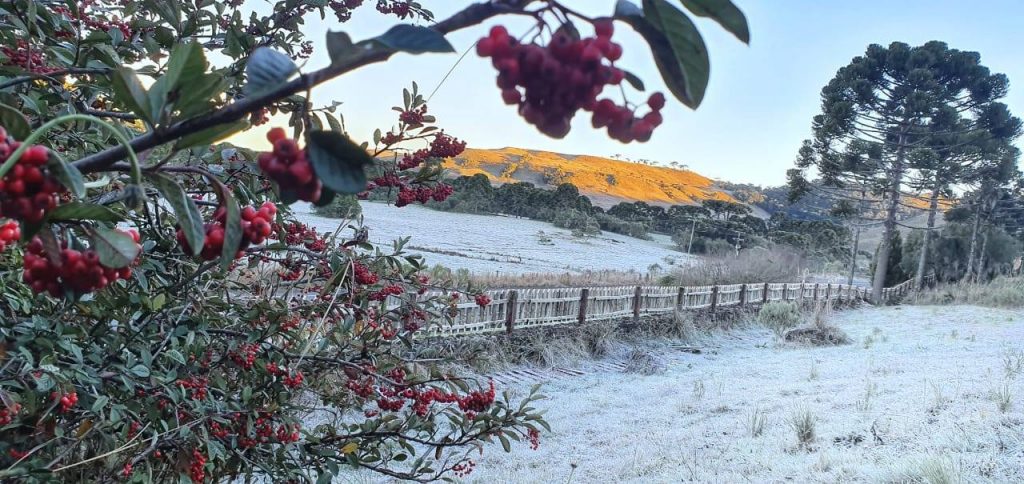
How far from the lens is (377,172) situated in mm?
1913

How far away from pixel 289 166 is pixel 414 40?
5.9 inches

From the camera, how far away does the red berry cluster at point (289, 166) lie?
499mm

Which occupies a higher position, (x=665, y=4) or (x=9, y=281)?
(x=665, y=4)

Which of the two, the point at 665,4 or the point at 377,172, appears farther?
the point at 377,172

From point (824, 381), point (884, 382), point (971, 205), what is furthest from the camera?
point (971, 205)

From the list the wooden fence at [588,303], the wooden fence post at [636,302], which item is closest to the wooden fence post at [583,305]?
the wooden fence at [588,303]

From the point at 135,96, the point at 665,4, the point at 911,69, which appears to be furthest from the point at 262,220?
the point at 911,69

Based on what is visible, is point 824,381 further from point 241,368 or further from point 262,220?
point 262,220

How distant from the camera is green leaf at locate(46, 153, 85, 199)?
1.57 feet

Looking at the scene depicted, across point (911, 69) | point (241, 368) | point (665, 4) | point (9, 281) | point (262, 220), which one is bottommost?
point (241, 368)

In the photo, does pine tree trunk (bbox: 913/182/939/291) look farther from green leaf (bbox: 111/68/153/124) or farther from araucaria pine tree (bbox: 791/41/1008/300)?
green leaf (bbox: 111/68/153/124)

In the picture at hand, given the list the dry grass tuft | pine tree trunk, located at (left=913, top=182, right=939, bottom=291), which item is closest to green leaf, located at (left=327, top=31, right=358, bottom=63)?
the dry grass tuft

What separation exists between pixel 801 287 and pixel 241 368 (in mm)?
15817

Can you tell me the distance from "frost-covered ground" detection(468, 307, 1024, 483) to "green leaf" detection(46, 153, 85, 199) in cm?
326
